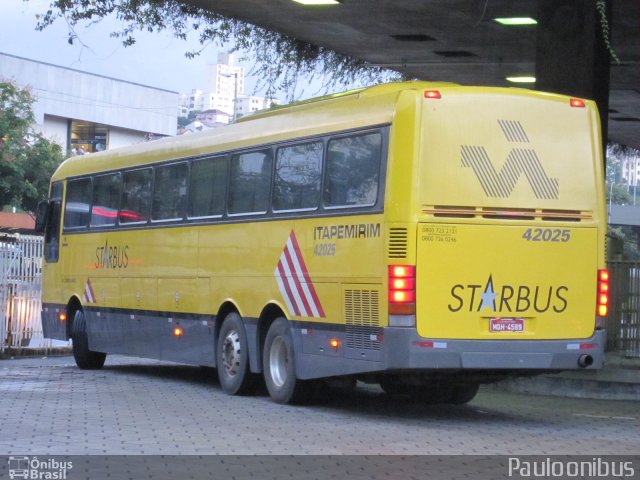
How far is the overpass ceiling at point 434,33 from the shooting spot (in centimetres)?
1970

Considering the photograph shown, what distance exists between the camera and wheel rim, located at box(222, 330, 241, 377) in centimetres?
1641

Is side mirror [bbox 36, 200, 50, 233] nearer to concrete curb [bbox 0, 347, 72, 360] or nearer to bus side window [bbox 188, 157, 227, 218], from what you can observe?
concrete curb [bbox 0, 347, 72, 360]

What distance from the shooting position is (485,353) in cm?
1332

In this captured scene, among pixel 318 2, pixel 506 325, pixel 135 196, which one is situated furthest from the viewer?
pixel 135 196

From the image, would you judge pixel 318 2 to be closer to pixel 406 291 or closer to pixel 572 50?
pixel 572 50

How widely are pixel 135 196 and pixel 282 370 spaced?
5209 millimetres

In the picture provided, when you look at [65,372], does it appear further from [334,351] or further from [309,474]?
[309,474]

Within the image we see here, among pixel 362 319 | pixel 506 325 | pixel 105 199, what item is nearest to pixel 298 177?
pixel 362 319

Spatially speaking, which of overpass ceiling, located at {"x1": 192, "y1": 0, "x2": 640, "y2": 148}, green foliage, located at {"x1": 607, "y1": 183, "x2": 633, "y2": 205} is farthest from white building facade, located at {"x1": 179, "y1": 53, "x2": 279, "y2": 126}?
green foliage, located at {"x1": 607, "y1": 183, "x2": 633, "y2": 205}

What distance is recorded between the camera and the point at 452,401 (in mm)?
15867

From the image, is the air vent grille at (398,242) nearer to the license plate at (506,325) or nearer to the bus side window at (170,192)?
the license plate at (506,325)

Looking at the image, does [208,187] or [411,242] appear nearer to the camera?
[411,242]

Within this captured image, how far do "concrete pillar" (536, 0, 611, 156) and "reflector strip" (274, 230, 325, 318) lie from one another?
5.72 meters

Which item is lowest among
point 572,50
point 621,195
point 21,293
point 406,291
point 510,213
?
point 21,293
